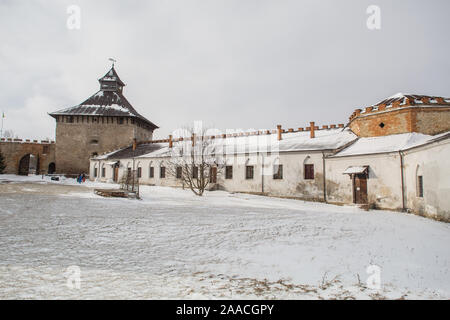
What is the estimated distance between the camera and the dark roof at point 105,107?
43.2 meters

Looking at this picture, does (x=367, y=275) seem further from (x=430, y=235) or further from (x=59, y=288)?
(x=430, y=235)

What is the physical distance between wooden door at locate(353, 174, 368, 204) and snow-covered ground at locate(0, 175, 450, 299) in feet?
27.3

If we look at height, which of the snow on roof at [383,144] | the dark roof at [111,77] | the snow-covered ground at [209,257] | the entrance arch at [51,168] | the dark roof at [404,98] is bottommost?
the snow-covered ground at [209,257]

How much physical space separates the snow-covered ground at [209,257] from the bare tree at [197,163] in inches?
503

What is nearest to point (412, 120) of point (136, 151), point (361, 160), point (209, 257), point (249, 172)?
point (361, 160)

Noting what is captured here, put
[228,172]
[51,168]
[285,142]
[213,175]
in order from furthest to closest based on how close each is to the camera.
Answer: [51,168]
[213,175]
[228,172]
[285,142]

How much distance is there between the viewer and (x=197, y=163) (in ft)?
83.3

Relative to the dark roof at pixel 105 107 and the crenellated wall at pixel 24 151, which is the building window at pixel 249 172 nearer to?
the dark roof at pixel 105 107

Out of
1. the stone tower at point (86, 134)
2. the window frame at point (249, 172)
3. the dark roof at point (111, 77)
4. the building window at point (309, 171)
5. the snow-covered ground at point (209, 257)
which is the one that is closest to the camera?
the snow-covered ground at point (209, 257)

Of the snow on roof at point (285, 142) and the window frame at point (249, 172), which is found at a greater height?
the snow on roof at point (285, 142)

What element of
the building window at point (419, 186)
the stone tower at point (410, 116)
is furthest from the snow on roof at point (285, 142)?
the building window at point (419, 186)

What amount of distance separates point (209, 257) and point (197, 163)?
19337 mm

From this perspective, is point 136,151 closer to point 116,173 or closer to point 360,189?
point 116,173

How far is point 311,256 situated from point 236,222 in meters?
4.69
